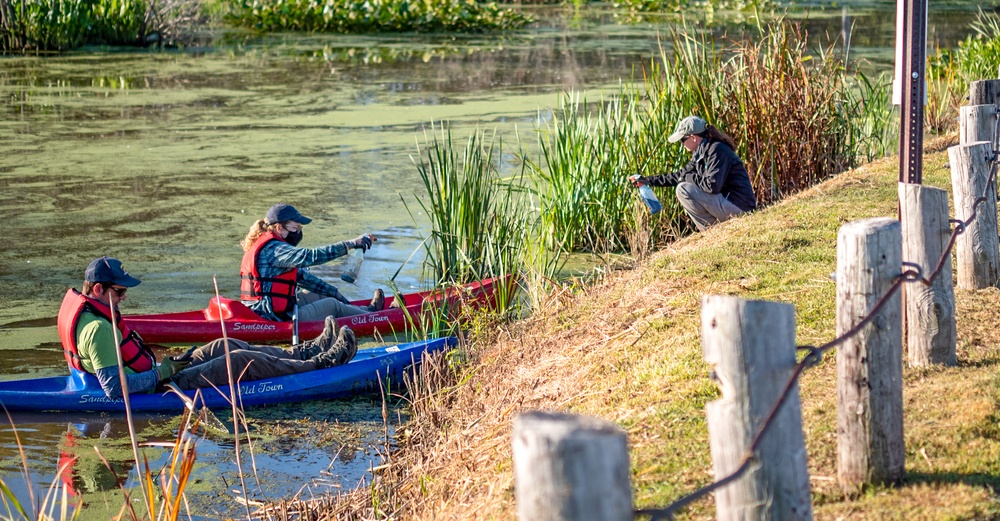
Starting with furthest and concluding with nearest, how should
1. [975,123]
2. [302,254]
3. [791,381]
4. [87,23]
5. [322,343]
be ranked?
[87,23], [302,254], [322,343], [975,123], [791,381]

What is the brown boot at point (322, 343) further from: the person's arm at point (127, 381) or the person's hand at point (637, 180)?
the person's hand at point (637, 180)

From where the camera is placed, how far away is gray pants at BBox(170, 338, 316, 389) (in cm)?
559

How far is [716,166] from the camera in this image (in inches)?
286

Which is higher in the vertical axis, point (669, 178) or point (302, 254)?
point (669, 178)

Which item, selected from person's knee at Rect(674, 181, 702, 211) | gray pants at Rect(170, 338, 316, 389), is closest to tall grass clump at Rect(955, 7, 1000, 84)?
person's knee at Rect(674, 181, 702, 211)

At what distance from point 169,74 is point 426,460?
13.6m

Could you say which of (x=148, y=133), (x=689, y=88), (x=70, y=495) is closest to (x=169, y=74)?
(x=148, y=133)

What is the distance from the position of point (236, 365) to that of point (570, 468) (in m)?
4.13

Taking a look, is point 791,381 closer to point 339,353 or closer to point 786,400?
point 786,400

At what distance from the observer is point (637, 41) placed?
2058 cm

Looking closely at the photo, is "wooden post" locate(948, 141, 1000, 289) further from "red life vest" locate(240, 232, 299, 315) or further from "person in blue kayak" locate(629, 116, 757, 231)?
"red life vest" locate(240, 232, 299, 315)

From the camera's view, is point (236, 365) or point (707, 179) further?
point (707, 179)

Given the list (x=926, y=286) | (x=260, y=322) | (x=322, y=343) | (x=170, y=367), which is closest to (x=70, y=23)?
(x=260, y=322)

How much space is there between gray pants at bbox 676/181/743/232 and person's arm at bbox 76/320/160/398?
370cm
